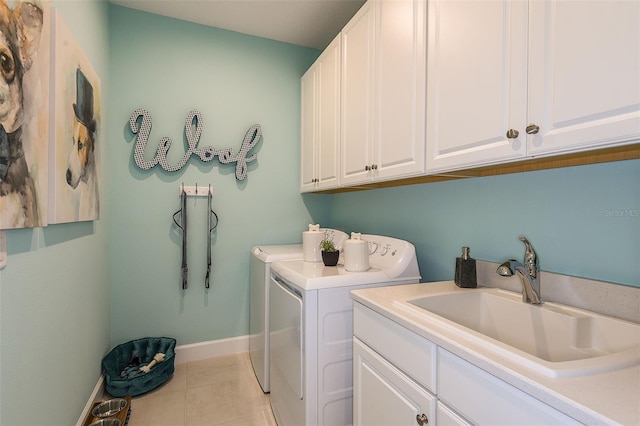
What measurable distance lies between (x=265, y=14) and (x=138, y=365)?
110 inches

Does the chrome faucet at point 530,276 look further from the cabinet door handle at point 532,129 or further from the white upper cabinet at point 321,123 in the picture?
the white upper cabinet at point 321,123

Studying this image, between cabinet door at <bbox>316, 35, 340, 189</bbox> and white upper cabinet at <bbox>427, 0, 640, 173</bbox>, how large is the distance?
0.86 meters

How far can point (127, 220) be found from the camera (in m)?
2.35

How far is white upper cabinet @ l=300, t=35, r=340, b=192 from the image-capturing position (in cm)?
206

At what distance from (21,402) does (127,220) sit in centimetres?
152

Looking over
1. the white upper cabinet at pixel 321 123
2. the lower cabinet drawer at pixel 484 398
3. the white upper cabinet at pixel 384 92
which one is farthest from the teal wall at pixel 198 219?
the lower cabinet drawer at pixel 484 398

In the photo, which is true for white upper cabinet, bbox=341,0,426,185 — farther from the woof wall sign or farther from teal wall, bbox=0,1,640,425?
the woof wall sign

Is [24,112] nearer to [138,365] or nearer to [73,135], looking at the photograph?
[73,135]

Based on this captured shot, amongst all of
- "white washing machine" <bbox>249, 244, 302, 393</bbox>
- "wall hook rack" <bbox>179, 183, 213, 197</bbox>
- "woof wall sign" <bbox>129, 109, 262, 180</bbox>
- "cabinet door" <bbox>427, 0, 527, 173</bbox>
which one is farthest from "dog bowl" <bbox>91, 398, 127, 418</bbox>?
"cabinet door" <bbox>427, 0, 527, 173</bbox>

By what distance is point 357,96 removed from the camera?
1791 millimetres

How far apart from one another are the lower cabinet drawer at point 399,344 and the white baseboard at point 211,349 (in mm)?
1749

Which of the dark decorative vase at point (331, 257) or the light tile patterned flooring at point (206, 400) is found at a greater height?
the dark decorative vase at point (331, 257)

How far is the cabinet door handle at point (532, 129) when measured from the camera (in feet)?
2.89

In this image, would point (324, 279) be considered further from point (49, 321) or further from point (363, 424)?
point (49, 321)
